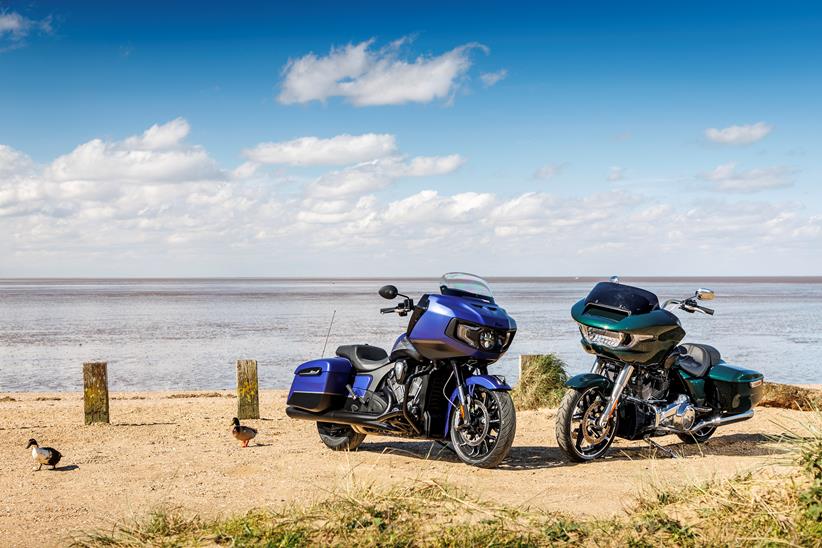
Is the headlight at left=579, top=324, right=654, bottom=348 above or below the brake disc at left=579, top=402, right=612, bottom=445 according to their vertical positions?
above

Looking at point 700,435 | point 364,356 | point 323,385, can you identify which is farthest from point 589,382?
point 323,385

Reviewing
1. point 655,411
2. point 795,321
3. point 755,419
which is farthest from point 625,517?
point 795,321

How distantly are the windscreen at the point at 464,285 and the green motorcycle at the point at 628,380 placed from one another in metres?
0.91

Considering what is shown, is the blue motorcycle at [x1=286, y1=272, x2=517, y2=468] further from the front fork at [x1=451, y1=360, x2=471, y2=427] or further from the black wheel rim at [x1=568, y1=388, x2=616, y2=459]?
the black wheel rim at [x1=568, y1=388, x2=616, y2=459]

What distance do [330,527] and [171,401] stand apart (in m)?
8.87

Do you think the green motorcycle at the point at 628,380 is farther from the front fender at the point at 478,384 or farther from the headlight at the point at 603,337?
the front fender at the point at 478,384

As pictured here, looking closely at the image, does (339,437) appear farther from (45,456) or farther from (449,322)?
(45,456)

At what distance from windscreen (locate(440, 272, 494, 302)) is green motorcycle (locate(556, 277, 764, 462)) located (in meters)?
0.91

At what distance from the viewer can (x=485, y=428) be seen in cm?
757

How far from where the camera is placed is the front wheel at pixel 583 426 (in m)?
7.79

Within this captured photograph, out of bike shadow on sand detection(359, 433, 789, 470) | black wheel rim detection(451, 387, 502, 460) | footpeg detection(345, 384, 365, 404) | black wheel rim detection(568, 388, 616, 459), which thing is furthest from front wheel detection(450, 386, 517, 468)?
footpeg detection(345, 384, 365, 404)

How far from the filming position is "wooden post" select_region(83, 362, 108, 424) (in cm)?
1084

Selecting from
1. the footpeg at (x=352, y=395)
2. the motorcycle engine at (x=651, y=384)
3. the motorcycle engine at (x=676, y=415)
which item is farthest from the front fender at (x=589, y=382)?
the footpeg at (x=352, y=395)

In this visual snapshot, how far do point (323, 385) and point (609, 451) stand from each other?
297cm
